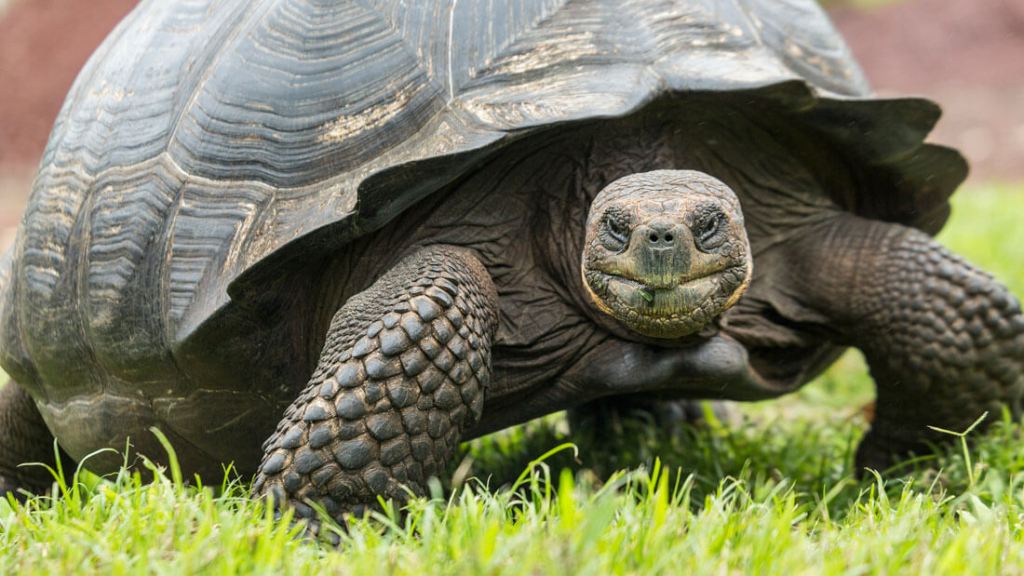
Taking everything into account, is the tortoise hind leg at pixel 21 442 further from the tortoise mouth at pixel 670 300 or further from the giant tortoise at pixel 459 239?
the tortoise mouth at pixel 670 300

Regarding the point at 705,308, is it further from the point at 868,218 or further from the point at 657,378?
the point at 868,218

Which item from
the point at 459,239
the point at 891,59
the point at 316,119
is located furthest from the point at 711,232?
the point at 891,59

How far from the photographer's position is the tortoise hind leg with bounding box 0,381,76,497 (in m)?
4.40

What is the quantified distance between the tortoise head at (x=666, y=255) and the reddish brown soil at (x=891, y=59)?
13343 millimetres

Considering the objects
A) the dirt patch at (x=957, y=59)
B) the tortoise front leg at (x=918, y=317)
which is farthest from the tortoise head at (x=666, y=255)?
the dirt patch at (x=957, y=59)

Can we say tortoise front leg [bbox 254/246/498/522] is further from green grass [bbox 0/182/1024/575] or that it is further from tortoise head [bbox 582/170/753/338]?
tortoise head [bbox 582/170/753/338]

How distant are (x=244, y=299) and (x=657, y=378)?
116 centimetres

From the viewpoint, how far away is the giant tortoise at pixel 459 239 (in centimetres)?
308

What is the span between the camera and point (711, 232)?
3092 millimetres

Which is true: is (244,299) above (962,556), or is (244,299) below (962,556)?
above

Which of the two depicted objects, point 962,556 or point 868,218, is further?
point 868,218

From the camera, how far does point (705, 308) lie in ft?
10.2

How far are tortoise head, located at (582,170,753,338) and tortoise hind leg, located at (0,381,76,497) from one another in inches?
94.2

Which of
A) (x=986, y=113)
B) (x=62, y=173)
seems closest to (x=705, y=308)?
(x=62, y=173)
